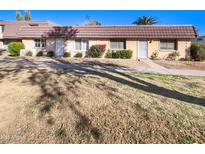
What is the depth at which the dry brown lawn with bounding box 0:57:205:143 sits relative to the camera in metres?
3.95

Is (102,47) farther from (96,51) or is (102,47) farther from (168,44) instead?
(168,44)

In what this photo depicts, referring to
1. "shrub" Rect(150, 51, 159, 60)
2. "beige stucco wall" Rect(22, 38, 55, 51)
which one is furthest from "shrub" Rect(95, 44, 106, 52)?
"beige stucco wall" Rect(22, 38, 55, 51)

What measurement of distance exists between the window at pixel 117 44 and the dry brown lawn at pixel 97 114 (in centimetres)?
1775

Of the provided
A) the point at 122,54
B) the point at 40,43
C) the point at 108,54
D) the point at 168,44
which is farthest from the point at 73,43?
the point at 168,44

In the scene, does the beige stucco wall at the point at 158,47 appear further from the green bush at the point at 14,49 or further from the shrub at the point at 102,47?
the green bush at the point at 14,49

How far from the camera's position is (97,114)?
490 cm

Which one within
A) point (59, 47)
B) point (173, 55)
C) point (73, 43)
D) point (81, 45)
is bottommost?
point (173, 55)

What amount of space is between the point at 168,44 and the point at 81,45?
10.4m

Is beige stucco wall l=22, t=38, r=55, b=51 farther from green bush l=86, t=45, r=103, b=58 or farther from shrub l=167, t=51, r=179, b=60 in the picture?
shrub l=167, t=51, r=179, b=60

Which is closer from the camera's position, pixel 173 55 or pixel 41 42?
pixel 173 55

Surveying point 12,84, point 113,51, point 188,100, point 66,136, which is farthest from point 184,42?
point 66,136

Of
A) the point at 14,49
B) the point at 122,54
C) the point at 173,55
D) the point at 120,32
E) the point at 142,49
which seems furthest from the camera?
the point at 14,49

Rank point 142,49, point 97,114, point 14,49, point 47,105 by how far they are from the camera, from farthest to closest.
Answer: point 14,49, point 142,49, point 47,105, point 97,114

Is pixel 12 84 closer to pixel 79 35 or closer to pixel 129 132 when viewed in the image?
pixel 129 132
